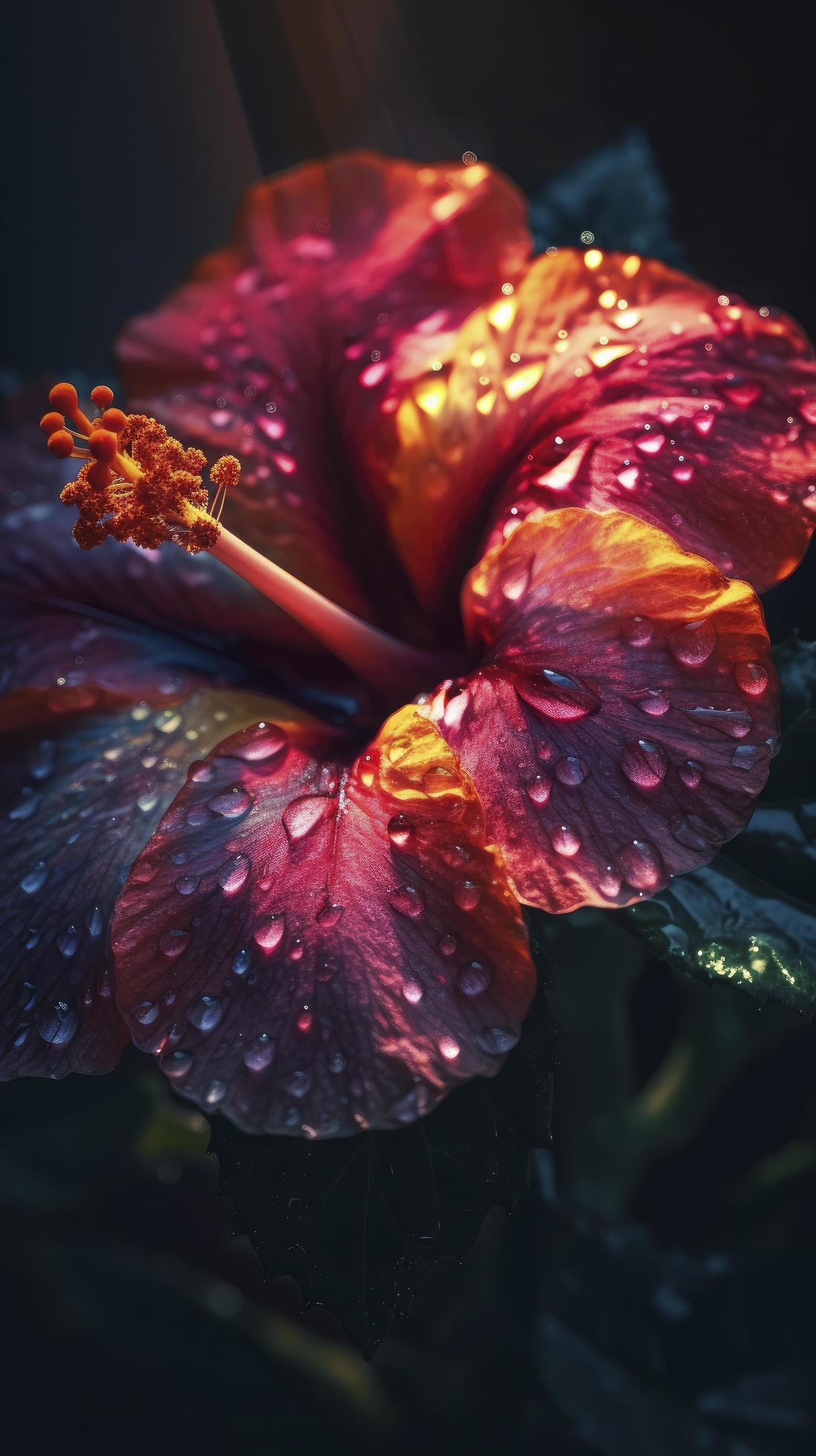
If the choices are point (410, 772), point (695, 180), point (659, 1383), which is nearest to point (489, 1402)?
point (659, 1383)

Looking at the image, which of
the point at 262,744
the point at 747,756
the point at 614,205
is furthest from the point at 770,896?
the point at 614,205

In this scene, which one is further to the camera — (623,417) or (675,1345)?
(675,1345)

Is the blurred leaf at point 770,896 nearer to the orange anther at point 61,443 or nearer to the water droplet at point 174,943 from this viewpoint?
the water droplet at point 174,943

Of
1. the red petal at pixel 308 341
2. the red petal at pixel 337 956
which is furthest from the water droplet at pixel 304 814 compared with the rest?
the red petal at pixel 308 341

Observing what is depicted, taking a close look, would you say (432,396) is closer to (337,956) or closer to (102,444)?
(102,444)

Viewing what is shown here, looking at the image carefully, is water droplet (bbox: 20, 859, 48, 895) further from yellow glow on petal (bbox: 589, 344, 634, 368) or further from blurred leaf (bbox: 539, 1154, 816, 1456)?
blurred leaf (bbox: 539, 1154, 816, 1456)

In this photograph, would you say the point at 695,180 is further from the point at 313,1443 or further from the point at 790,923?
the point at 313,1443

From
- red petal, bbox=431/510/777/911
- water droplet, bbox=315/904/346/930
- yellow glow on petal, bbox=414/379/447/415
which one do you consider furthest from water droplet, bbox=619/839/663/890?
yellow glow on petal, bbox=414/379/447/415
